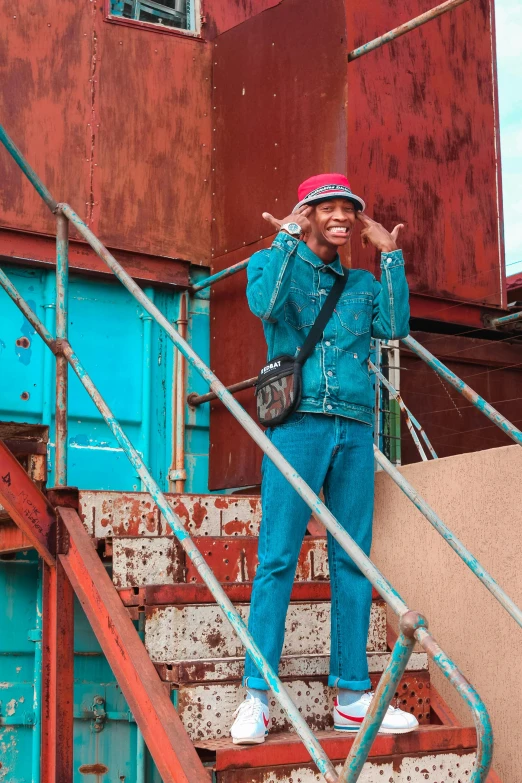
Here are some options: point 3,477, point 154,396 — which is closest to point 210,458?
point 154,396

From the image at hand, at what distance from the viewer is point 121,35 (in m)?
6.19

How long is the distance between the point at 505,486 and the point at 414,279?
2.37m

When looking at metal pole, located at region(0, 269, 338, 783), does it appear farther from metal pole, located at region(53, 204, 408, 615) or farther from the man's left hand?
the man's left hand

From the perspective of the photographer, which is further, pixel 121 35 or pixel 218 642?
pixel 121 35

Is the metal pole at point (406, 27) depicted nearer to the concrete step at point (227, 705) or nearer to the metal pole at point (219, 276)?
the metal pole at point (219, 276)

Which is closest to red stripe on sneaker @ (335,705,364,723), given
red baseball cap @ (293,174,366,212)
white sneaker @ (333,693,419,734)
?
white sneaker @ (333,693,419,734)

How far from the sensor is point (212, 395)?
5898 millimetres

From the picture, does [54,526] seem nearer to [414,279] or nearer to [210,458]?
[210,458]

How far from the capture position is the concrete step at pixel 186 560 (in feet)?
12.8

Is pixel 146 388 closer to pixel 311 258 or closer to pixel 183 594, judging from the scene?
pixel 183 594

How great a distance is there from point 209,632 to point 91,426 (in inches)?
94.3

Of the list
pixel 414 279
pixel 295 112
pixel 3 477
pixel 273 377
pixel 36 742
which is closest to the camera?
pixel 273 377

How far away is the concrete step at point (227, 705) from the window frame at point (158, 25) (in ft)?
14.0

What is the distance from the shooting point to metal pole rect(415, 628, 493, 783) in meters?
2.11
